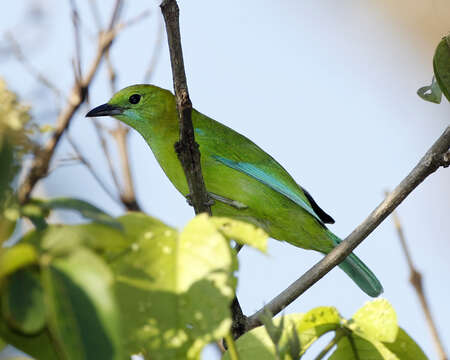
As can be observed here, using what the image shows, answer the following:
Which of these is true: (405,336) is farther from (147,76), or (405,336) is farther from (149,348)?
(147,76)

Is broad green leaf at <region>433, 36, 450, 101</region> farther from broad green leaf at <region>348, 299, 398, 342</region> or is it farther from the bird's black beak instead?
the bird's black beak

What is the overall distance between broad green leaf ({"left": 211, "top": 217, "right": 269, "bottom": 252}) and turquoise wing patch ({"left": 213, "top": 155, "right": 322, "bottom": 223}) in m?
3.63

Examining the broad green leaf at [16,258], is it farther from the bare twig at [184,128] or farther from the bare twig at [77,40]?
the bare twig at [77,40]

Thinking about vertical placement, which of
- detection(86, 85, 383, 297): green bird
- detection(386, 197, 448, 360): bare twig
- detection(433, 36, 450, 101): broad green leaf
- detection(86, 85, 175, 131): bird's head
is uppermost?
detection(86, 85, 175, 131): bird's head

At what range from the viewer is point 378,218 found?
2588 millimetres

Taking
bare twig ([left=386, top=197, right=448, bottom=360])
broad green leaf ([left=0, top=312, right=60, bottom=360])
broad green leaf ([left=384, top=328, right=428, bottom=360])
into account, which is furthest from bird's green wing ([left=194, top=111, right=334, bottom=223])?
broad green leaf ([left=0, top=312, right=60, bottom=360])

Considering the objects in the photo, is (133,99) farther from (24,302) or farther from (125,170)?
(24,302)

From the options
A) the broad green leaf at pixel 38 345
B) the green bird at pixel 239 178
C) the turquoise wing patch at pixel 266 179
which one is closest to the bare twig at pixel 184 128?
the broad green leaf at pixel 38 345

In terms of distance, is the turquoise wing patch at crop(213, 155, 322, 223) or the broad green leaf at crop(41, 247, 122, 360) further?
the turquoise wing patch at crop(213, 155, 322, 223)

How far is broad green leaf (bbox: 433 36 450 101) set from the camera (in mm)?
2078

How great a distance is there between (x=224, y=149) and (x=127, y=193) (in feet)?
2.68

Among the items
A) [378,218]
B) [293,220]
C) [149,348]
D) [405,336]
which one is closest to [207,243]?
[149,348]

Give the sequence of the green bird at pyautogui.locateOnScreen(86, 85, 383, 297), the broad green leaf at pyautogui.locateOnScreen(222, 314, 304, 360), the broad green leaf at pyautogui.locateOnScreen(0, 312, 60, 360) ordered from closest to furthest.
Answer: the broad green leaf at pyautogui.locateOnScreen(0, 312, 60, 360) < the broad green leaf at pyautogui.locateOnScreen(222, 314, 304, 360) < the green bird at pyautogui.locateOnScreen(86, 85, 383, 297)

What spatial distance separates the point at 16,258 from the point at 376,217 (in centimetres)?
186
